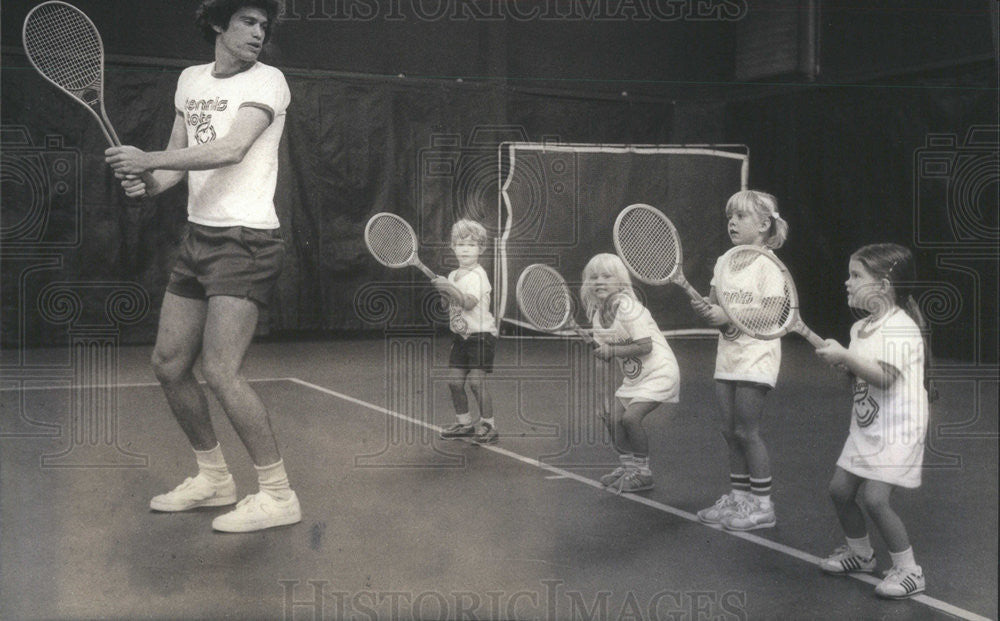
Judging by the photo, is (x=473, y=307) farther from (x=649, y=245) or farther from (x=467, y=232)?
(x=649, y=245)

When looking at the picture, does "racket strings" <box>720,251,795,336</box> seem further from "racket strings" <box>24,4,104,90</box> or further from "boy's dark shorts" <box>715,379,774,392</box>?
Result: "racket strings" <box>24,4,104,90</box>

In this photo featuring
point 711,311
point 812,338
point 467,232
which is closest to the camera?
point 812,338

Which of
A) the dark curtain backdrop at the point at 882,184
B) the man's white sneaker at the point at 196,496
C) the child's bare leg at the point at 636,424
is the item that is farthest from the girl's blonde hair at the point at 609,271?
the dark curtain backdrop at the point at 882,184

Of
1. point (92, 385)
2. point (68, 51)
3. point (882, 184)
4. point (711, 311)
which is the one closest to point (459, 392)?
point (711, 311)

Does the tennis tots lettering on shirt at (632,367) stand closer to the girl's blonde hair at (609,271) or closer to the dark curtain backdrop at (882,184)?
the girl's blonde hair at (609,271)

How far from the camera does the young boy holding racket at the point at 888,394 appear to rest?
1.85 m

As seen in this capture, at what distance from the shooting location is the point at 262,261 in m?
2.01

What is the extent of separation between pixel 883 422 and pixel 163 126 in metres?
3.44

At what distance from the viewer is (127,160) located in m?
1.82

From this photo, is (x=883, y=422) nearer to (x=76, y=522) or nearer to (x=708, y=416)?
(x=76, y=522)

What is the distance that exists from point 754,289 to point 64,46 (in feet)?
4.81

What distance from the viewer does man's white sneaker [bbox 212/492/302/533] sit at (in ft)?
6.81

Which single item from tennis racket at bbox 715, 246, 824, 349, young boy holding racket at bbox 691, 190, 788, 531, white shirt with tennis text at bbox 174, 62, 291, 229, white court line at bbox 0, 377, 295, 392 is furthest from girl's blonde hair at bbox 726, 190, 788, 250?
white court line at bbox 0, 377, 295, 392

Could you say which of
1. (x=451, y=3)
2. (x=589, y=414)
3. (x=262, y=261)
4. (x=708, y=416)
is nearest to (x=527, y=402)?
(x=589, y=414)
